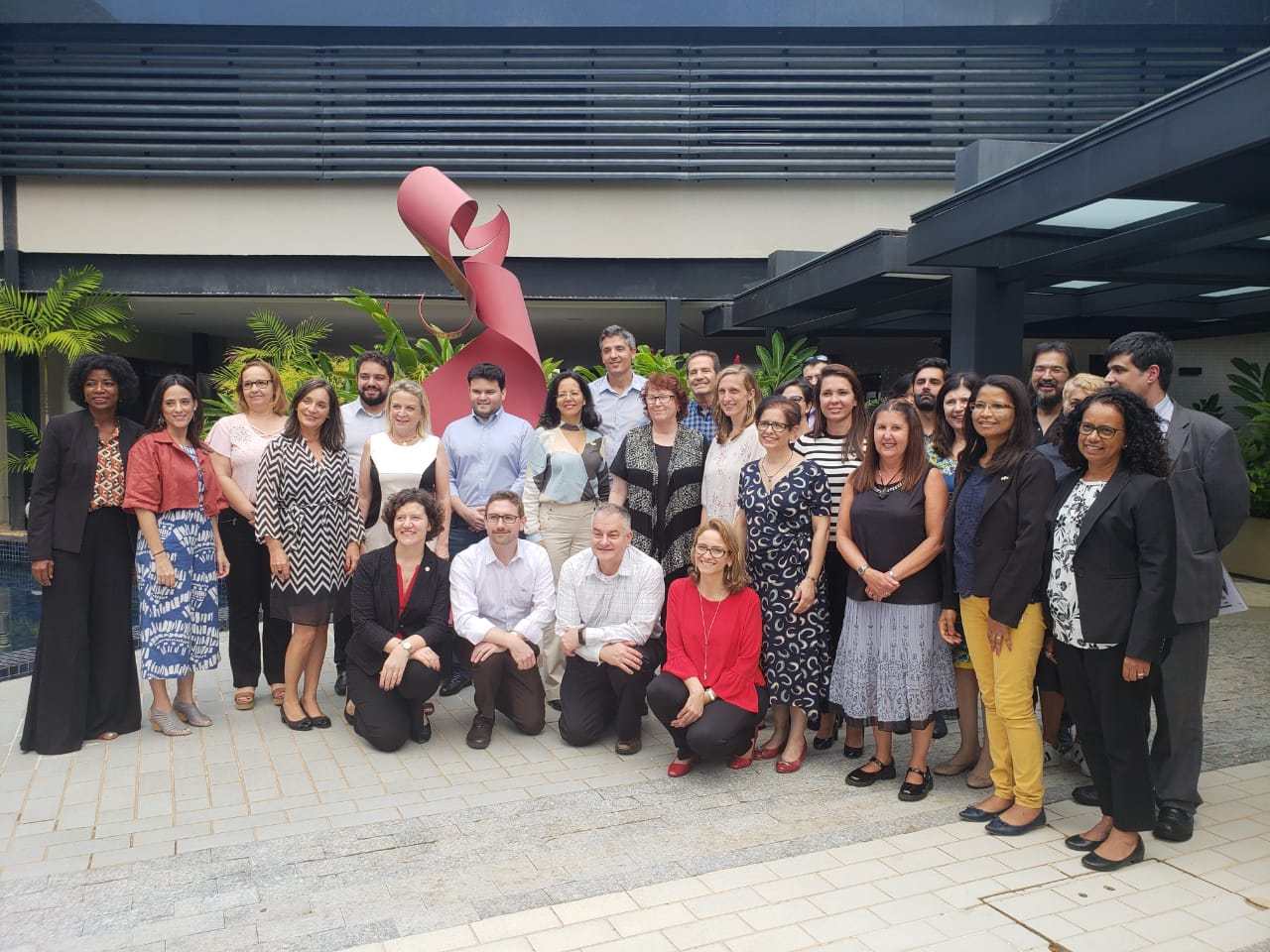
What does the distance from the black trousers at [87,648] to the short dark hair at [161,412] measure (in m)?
0.45

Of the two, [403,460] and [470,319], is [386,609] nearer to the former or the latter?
[403,460]

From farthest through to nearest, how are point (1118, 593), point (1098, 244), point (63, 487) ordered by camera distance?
point (1098, 244)
point (63, 487)
point (1118, 593)

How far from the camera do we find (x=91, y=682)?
488 centimetres

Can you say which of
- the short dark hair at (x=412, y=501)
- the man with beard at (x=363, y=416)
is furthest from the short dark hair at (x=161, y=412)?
the short dark hair at (x=412, y=501)

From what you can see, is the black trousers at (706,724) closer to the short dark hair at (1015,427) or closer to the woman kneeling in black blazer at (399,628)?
the woman kneeling in black blazer at (399,628)

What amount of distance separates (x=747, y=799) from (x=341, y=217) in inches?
424

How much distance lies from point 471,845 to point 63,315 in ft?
37.3

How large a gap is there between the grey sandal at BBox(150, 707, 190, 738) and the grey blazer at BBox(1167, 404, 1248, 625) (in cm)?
445

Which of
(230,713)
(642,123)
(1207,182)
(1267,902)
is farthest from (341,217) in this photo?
(1267,902)

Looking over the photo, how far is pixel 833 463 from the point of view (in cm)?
464

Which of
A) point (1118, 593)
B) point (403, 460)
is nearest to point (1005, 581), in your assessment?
point (1118, 593)

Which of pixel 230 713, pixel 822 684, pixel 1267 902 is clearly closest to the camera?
pixel 1267 902

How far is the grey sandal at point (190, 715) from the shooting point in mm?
5117

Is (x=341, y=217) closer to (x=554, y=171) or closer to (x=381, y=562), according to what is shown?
(x=554, y=171)
